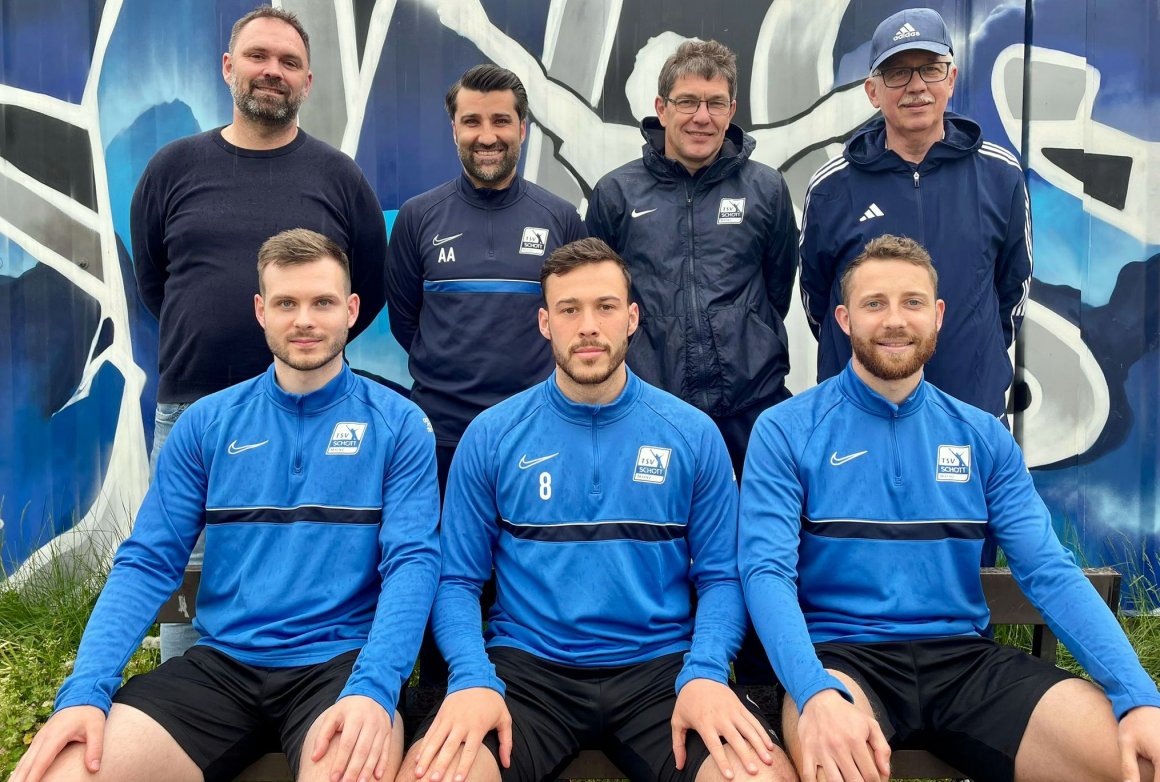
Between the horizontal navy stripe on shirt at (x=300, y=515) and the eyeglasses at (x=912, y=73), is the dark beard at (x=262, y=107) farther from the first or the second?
the eyeglasses at (x=912, y=73)

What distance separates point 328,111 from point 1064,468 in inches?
155

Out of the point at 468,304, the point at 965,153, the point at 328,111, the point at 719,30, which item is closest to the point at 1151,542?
the point at 965,153

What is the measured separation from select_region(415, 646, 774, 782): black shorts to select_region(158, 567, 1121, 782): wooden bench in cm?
6

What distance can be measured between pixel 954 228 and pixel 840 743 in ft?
6.16

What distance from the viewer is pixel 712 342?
330 centimetres

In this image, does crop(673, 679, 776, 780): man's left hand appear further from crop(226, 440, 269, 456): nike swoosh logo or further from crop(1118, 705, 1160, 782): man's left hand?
crop(226, 440, 269, 456): nike swoosh logo

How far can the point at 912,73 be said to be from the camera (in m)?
Result: 3.20

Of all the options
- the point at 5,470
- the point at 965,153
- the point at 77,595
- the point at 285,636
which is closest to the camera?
the point at 285,636

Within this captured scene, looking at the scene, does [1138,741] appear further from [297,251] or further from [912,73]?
[297,251]

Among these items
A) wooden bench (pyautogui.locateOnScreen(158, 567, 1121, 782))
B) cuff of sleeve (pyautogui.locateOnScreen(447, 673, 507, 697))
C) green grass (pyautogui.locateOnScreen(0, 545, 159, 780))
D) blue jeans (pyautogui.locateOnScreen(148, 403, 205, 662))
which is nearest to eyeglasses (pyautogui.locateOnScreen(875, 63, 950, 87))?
wooden bench (pyautogui.locateOnScreen(158, 567, 1121, 782))

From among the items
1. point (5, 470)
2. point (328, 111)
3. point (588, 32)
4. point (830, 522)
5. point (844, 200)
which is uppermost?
point (588, 32)

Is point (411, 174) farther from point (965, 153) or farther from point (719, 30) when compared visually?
point (965, 153)

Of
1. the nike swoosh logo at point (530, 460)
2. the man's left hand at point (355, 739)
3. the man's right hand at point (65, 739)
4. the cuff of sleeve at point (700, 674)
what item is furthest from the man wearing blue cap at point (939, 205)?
the man's right hand at point (65, 739)

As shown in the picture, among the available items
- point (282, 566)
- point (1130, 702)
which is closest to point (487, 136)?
point (282, 566)
